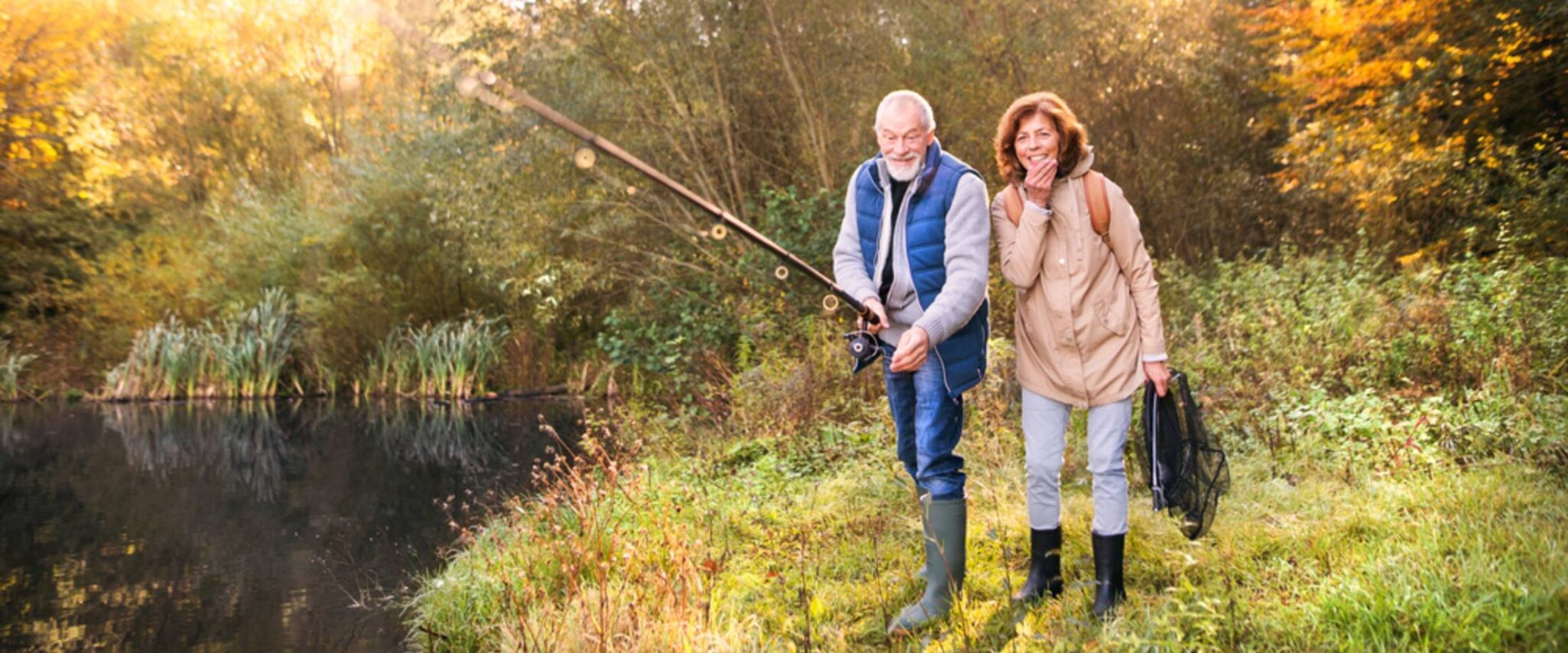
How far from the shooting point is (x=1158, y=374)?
3297 mm

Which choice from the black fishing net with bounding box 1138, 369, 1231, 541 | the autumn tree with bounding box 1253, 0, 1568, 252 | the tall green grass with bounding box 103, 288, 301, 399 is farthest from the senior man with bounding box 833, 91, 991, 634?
the tall green grass with bounding box 103, 288, 301, 399

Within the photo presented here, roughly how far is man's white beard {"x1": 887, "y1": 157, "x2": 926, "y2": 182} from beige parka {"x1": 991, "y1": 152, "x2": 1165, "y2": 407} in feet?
1.15

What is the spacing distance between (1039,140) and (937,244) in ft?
1.39

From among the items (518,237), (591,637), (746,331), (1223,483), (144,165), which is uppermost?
(144,165)

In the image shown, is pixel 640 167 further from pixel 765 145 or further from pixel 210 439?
pixel 210 439

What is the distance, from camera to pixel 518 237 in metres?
11.7

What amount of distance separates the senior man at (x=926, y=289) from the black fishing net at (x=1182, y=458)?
0.59 meters

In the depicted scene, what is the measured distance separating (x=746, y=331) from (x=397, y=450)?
135 inches

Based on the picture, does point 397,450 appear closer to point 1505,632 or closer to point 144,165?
point 1505,632

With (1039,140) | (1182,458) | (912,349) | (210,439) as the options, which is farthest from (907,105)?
(210,439)

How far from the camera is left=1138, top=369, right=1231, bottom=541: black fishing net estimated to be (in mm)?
3475

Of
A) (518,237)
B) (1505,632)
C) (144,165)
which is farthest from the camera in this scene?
(144,165)

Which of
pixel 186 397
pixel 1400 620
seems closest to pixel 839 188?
pixel 1400 620

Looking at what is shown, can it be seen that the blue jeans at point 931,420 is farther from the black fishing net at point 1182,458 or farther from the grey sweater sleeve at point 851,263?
the black fishing net at point 1182,458
